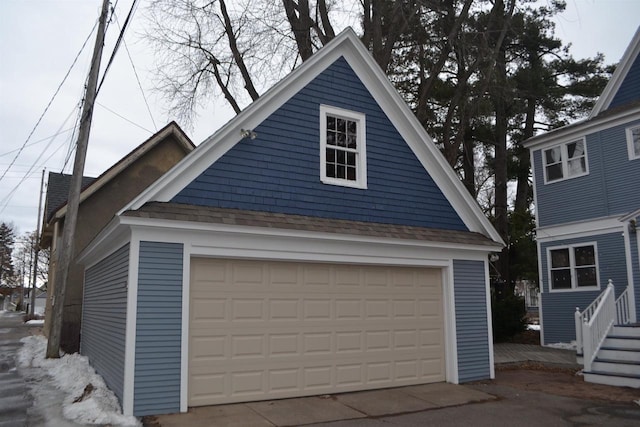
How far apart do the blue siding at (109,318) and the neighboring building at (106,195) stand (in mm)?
3993

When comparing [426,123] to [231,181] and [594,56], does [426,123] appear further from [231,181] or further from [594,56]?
[231,181]

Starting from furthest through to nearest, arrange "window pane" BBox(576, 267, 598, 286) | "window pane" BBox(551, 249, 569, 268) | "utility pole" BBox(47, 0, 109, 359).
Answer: "window pane" BBox(551, 249, 569, 268) < "window pane" BBox(576, 267, 598, 286) < "utility pole" BBox(47, 0, 109, 359)

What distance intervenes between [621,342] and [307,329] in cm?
697

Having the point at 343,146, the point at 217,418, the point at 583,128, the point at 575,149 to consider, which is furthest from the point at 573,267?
the point at 217,418

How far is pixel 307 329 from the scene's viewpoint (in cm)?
927

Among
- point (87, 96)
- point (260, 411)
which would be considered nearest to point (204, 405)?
point (260, 411)

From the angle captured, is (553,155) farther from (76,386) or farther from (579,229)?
(76,386)

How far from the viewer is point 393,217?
10.8 metres

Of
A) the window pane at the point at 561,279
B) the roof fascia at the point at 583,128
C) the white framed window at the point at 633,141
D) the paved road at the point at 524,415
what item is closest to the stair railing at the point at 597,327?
the paved road at the point at 524,415

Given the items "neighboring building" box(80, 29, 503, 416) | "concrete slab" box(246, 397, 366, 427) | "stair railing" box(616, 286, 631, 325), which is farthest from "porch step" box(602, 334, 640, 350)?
"concrete slab" box(246, 397, 366, 427)

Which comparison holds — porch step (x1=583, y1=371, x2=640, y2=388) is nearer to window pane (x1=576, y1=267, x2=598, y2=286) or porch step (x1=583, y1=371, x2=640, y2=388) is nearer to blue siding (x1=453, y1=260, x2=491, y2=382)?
blue siding (x1=453, y1=260, x2=491, y2=382)

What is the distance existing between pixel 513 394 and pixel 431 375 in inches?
60.4

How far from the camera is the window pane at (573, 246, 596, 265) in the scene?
1620 cm

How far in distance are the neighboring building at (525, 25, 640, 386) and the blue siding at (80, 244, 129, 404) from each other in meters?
12.1
